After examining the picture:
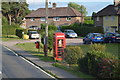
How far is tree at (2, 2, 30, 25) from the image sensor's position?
77.6 meters

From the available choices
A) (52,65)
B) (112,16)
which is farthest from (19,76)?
(112,16)

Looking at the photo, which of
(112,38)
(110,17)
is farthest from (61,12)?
(112,38)

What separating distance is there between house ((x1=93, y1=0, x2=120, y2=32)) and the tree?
28.7m

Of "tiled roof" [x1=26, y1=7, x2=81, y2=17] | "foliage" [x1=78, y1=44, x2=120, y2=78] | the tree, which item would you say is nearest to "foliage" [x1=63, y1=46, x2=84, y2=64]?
"foliage" [x1=78, y1=44, x2=120, y2=78]

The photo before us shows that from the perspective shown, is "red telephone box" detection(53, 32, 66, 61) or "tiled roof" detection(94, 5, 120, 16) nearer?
"red telephone box" detection(53, 32, 66, 61)

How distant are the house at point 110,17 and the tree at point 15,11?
28679 mm

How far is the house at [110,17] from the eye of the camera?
53.5 meters

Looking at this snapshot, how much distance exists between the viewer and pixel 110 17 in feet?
181

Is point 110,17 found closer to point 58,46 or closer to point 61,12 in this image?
point 61,12

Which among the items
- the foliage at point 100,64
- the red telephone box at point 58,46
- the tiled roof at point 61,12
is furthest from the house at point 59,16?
the foliage at point 100,64

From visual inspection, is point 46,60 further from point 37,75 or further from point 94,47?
point 37,75

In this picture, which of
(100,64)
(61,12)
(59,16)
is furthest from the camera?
(61,12)

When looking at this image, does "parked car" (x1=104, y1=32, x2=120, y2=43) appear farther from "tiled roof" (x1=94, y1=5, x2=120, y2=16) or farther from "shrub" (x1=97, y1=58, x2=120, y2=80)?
"shrub" (x1=97, y1=58, x2=120, y2=80)

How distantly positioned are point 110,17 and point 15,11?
35794 mm
